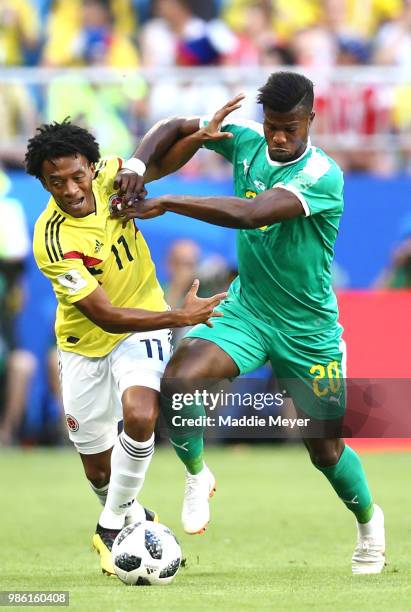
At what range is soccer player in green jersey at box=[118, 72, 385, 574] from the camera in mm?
7797

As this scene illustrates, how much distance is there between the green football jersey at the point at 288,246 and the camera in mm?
7980

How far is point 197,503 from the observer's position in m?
8.21

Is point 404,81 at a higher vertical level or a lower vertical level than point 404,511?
higher

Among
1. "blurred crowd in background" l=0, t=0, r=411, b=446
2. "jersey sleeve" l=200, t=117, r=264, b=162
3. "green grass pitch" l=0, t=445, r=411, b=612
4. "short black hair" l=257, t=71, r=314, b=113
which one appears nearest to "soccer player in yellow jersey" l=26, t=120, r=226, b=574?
"jersey sleeve" l=200, t=117, r=264, b=162

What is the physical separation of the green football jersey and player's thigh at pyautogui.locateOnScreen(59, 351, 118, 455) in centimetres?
102

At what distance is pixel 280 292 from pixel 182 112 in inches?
320

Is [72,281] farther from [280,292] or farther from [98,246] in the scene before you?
[280,292]

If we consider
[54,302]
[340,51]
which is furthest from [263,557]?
[340,51]

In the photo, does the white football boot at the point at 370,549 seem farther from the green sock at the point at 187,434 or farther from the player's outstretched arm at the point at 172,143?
the player's outstretched arm at the point at 172,143

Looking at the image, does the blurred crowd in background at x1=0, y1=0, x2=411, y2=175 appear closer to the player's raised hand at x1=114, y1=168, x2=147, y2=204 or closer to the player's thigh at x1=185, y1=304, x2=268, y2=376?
the player's raised hand at x1=114, y1=168, x2=147, y2=204

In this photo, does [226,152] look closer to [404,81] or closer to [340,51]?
[404,81]

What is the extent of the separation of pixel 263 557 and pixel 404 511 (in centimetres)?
268

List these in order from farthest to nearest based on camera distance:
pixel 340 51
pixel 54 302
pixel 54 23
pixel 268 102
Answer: pixel 54 23 < pixel 340 51 < pixel 54 302 < pixel 268 102

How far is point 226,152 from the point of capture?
8.47 m
